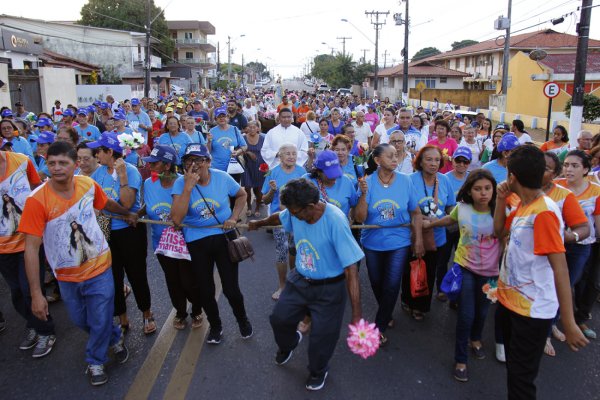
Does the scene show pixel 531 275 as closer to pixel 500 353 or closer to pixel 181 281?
pixel 500 353

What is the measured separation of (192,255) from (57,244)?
3.48ft

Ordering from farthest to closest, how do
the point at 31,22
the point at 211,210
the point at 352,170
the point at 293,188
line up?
the point at 31,22, the point at 352,170, the point at 211,210, the point at 293,188

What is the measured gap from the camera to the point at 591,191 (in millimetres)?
4312

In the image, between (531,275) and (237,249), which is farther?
(237,249)

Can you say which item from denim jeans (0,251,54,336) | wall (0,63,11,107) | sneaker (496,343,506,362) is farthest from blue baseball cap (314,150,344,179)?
wall (0,63,11,107)

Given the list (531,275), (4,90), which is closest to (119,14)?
(4,90)

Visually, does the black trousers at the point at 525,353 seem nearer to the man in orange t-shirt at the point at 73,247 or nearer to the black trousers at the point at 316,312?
the black trousers at the point at 316,312

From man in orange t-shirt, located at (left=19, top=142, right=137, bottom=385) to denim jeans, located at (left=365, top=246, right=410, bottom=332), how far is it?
88.6 inches

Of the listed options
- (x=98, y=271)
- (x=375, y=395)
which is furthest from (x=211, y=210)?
(x=375, y=395)

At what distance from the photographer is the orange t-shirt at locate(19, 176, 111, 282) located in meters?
3.50

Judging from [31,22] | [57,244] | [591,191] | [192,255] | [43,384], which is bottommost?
[43,384]

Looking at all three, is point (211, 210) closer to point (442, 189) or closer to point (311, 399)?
point (311, 399)

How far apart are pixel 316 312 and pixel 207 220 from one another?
130 centimetres

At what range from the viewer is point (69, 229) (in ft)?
11.9
